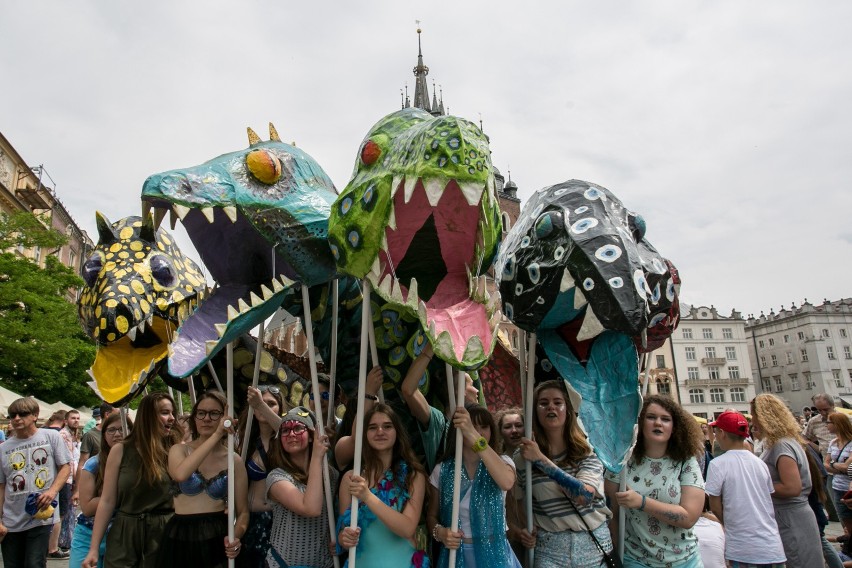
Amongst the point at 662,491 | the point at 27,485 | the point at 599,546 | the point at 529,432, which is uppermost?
the point at 529,432

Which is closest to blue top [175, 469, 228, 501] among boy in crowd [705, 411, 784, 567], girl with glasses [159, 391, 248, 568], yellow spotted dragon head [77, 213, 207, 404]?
girl with glasses [159, 391, 248, 568]

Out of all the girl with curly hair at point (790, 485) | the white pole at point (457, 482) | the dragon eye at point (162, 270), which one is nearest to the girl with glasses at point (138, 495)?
the dragon eye at point (162, 270)

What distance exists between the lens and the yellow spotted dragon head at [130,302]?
421 centimetres

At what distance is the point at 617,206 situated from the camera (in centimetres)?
374

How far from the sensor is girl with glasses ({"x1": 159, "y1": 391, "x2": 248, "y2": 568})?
3.45 m

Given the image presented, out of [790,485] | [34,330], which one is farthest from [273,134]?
[34,330]

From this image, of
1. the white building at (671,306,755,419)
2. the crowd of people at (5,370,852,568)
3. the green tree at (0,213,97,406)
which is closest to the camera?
the crowd of people at (5,370,852,568)

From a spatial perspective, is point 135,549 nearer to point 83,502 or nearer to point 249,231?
point 83,502

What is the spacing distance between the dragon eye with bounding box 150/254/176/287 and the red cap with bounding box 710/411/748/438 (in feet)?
13.9

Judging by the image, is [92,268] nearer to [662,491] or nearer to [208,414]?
[208,414]

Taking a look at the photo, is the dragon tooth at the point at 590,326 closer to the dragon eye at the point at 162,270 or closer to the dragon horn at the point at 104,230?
the dragon eye at the point at 162,270

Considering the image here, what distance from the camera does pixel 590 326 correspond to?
10.8ft

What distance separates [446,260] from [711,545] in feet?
9.14

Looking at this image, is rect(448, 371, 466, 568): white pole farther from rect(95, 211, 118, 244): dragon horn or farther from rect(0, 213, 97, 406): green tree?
rect(0, 213, 97, 406): green tree
